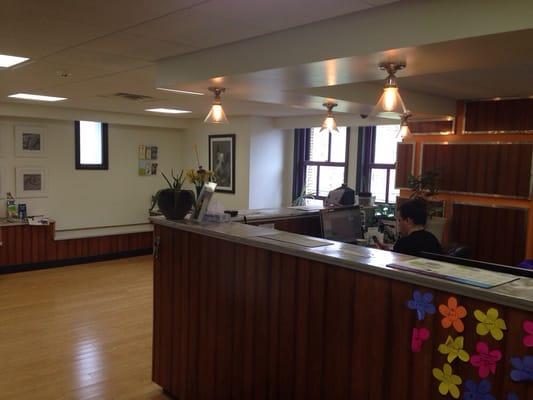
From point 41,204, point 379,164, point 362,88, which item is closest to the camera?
point 362,88

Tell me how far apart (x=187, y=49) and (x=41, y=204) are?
5421mm

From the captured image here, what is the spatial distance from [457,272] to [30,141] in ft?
22.9

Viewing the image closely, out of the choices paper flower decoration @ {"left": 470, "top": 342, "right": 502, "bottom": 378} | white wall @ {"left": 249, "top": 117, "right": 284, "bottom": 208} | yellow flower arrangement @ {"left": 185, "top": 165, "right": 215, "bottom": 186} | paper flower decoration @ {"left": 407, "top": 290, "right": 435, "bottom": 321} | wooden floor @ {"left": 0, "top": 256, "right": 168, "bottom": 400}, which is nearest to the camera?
paper flower decoration @ {"left": 470, "top": 342, "right": 502, "bottom": 378}

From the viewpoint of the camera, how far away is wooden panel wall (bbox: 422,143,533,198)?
15.8 ft

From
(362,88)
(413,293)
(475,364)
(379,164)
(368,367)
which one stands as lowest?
(368,367)

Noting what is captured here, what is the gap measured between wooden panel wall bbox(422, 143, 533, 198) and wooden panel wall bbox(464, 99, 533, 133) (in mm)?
184

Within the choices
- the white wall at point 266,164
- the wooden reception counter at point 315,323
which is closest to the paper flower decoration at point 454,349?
the wooden reception counter at point 315,323

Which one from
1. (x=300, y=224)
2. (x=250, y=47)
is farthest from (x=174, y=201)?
(x=300, y=224)

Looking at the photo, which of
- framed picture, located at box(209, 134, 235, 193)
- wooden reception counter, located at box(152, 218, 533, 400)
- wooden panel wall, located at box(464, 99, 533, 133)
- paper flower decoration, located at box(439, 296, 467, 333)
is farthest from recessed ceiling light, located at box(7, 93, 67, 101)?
paper flower decoration, located at box(439, 296, 467, 333)

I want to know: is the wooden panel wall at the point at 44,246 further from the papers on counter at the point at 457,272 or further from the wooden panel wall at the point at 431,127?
the papers on counter at the point at 457,272

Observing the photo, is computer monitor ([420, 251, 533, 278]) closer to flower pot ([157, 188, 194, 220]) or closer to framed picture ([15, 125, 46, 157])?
flower pot ([157, 188, 194, 220])

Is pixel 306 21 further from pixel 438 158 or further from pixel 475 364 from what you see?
pixel 438 158

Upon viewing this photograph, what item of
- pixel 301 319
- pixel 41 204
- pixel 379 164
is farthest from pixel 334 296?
pixel 41 204

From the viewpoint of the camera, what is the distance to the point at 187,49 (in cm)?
301
